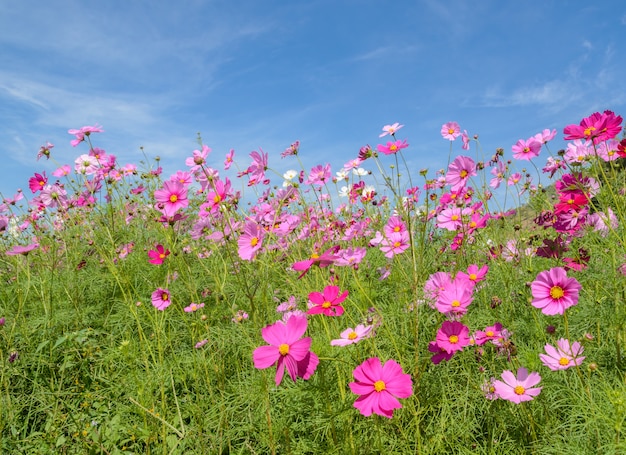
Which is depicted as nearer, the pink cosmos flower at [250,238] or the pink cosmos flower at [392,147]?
the pink cosmos flower at [250,238]

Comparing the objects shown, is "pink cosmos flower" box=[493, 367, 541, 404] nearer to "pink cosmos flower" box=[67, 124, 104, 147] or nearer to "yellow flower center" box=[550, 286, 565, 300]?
"yellow flower center" box=[550, 286, 565, 300]

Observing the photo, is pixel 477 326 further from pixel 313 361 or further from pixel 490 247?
pixel 313 361

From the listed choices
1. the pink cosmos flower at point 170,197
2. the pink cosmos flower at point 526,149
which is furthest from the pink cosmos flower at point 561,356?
the pink cosmos flower at point 170,197

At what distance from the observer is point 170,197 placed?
5.51 feet

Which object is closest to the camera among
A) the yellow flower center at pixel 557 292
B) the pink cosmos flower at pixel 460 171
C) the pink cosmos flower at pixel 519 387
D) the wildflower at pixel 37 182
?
the pink cosmos flower at pixel 519 387

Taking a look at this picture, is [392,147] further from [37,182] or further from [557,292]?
[37,182]

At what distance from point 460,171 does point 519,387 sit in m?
0.75

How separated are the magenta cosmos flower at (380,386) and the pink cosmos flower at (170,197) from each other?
0.94m

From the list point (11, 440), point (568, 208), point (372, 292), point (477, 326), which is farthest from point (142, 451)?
point (568, 208)

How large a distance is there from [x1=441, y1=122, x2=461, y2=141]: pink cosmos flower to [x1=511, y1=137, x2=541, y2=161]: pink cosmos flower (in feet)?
0.84

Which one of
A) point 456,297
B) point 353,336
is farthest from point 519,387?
point 353,336

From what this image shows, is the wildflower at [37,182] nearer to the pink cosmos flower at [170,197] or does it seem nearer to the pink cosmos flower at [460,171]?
the pink cosmos flower at [170,197]

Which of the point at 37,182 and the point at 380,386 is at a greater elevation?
the point at 37,182

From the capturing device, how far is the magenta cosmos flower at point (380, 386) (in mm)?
991
